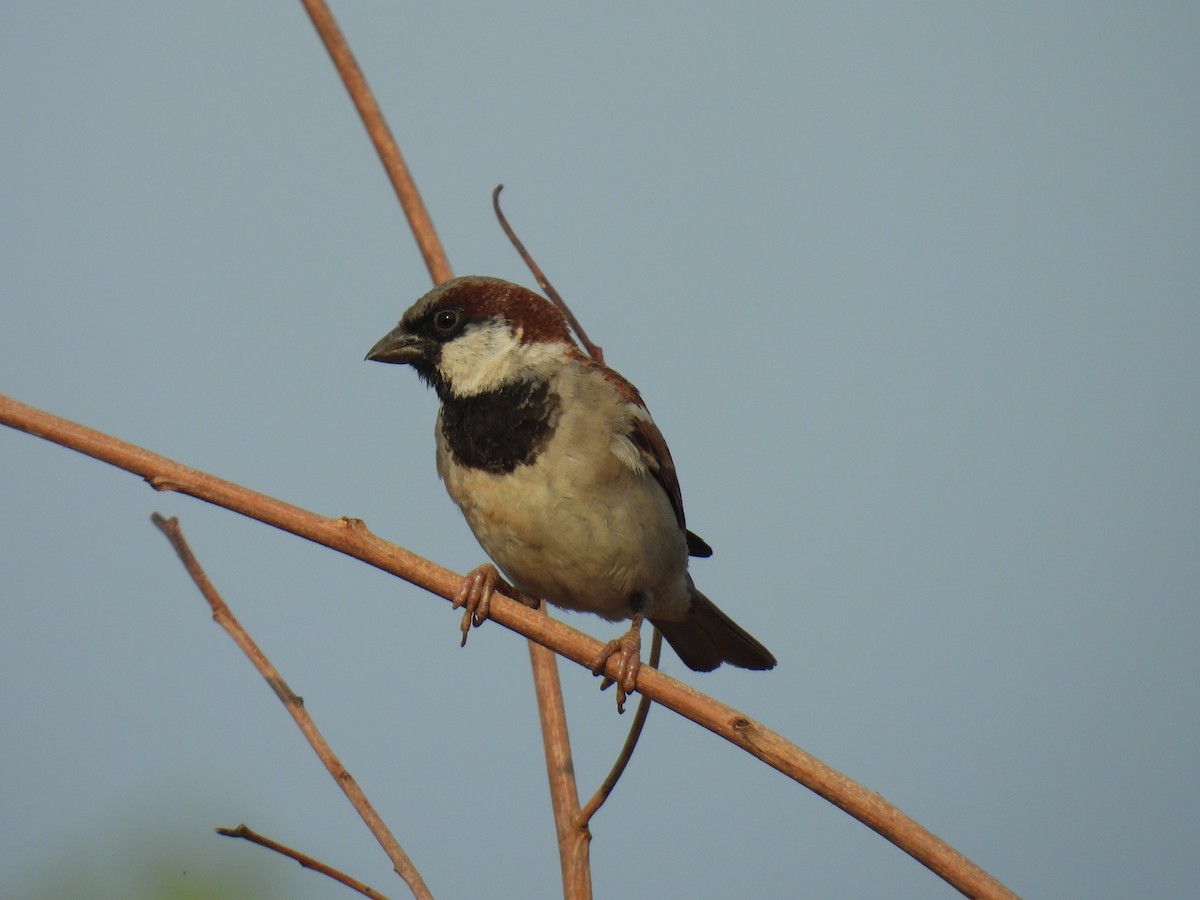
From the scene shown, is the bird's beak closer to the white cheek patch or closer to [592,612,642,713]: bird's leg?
the white cheek patch

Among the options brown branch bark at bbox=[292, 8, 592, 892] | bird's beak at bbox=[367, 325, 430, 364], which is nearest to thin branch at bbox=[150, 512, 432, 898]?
brown branch bark at bbox=[292, 8, 592, 892]

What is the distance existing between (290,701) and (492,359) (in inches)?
60.5

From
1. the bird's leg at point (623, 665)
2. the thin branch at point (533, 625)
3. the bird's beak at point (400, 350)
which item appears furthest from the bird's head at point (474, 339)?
the thin branch at point (533, 625)

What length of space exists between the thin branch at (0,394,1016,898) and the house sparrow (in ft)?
2.68

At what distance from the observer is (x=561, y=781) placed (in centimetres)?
283

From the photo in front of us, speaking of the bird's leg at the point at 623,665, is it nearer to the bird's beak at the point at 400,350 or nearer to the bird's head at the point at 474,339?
the bird's head at the point at 474,339

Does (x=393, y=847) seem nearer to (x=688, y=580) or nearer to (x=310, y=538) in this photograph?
(x=310, y=538)

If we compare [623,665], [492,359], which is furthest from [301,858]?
[492,359]

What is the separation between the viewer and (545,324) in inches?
157

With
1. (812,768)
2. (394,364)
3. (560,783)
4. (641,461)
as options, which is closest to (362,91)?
(394,364)

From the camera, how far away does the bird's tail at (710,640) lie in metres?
4.47

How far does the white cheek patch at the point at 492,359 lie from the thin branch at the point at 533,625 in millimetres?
1239

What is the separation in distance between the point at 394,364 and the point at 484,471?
0.55 meters

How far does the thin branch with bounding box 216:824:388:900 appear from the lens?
2416 millimetres
